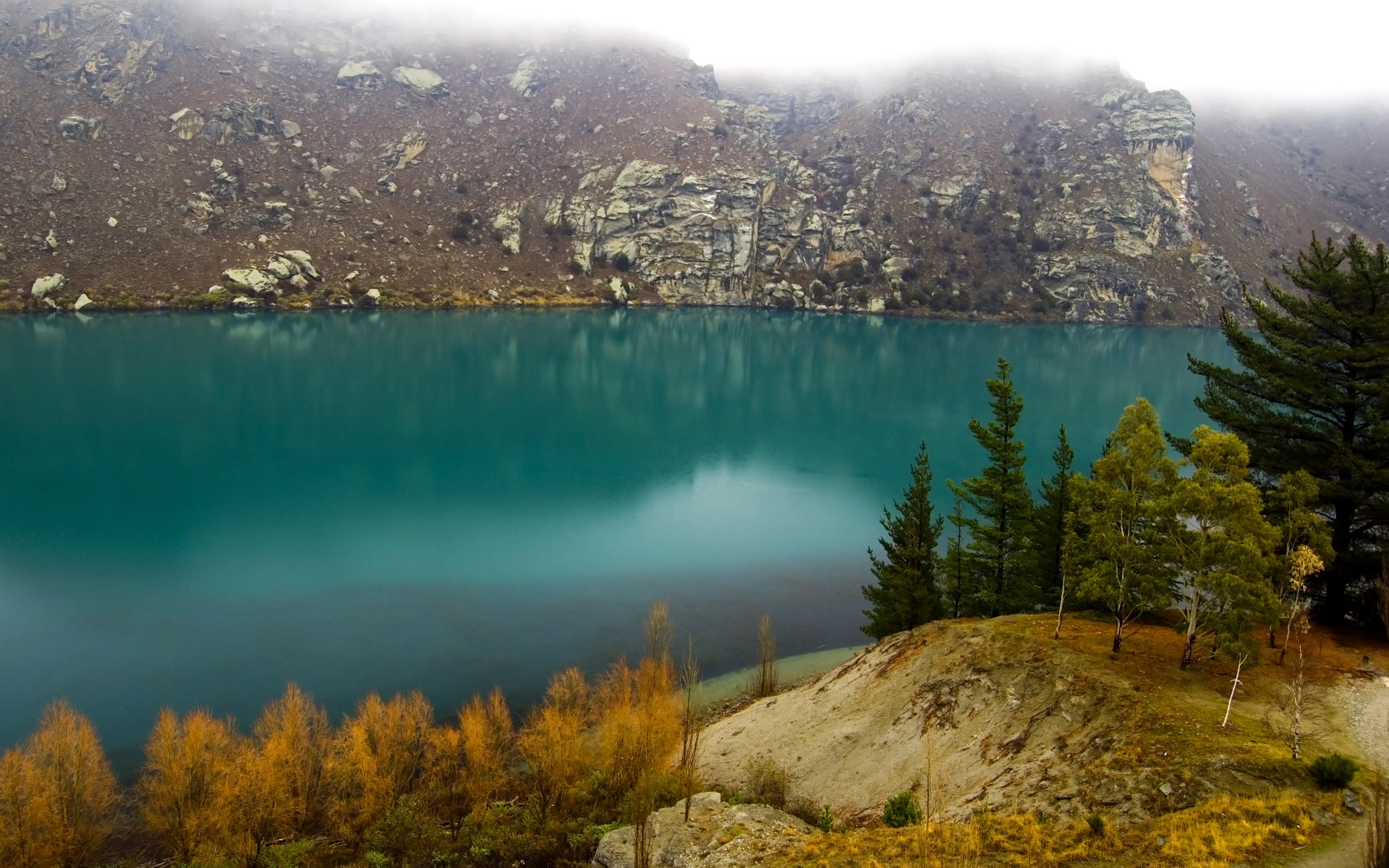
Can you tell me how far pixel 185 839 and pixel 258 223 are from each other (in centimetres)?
14685

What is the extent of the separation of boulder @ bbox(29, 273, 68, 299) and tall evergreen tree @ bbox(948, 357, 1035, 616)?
455ft

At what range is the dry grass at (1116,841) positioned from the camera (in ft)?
38.4

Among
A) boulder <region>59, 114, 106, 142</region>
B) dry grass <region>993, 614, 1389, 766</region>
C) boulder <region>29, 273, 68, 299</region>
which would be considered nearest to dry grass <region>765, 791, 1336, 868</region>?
dry grass <region>993, 614, 1389, 766</region>

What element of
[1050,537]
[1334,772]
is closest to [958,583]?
[1050,537]

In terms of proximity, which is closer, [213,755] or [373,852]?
[373,852]

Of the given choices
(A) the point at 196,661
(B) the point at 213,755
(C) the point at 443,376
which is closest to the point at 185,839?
(B) the point at 213,755

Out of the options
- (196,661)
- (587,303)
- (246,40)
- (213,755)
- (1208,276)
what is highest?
(246,40)

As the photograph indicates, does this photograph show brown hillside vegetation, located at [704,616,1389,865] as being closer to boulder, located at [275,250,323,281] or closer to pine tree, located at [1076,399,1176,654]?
pine tree, located at [1076,399,1176,654]

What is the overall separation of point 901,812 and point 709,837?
4293mm

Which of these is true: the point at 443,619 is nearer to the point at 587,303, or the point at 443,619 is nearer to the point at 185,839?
the point at 185,839

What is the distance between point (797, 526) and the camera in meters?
48.8

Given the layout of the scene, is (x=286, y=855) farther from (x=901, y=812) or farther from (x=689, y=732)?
(x=901, y=812)

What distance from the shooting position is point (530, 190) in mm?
175000

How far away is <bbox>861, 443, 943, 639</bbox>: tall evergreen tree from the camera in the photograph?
3009 cm
